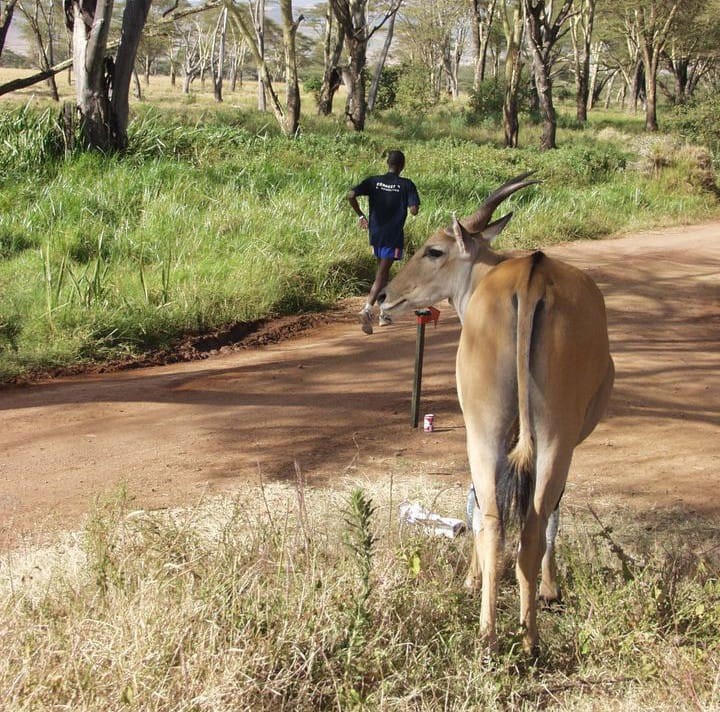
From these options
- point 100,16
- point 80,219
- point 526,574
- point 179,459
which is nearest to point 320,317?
point 80,219

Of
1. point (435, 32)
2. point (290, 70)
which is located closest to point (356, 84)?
point (290, 70)

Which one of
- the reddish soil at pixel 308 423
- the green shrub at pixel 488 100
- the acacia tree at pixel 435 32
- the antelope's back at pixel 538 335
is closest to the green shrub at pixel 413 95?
the green shrub at pixel 488 100

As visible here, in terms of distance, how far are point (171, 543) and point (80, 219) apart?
7.82 m

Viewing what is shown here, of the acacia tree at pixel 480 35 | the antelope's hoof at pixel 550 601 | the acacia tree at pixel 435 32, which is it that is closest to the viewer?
the antelope's hoof at pixel 550 601

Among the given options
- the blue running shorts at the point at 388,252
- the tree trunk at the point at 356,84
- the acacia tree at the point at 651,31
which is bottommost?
the blue running shorts at the point at 388,252

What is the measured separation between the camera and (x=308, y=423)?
650cm

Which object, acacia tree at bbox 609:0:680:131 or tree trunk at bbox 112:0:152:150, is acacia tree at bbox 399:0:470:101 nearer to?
acacia tree at bbox 609:0:680:131

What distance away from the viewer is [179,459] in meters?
5.83

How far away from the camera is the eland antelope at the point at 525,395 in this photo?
11.8 ft

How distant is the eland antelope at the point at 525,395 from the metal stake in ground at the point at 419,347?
1188 mm

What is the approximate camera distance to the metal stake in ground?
5082mm

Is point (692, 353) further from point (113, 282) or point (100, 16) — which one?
point (100, 16)

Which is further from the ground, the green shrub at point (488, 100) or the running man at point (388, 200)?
the green shrub at point (488, 100)

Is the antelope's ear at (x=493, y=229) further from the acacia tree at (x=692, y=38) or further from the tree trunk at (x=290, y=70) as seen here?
the acacia tree at (x=692, y=38)
